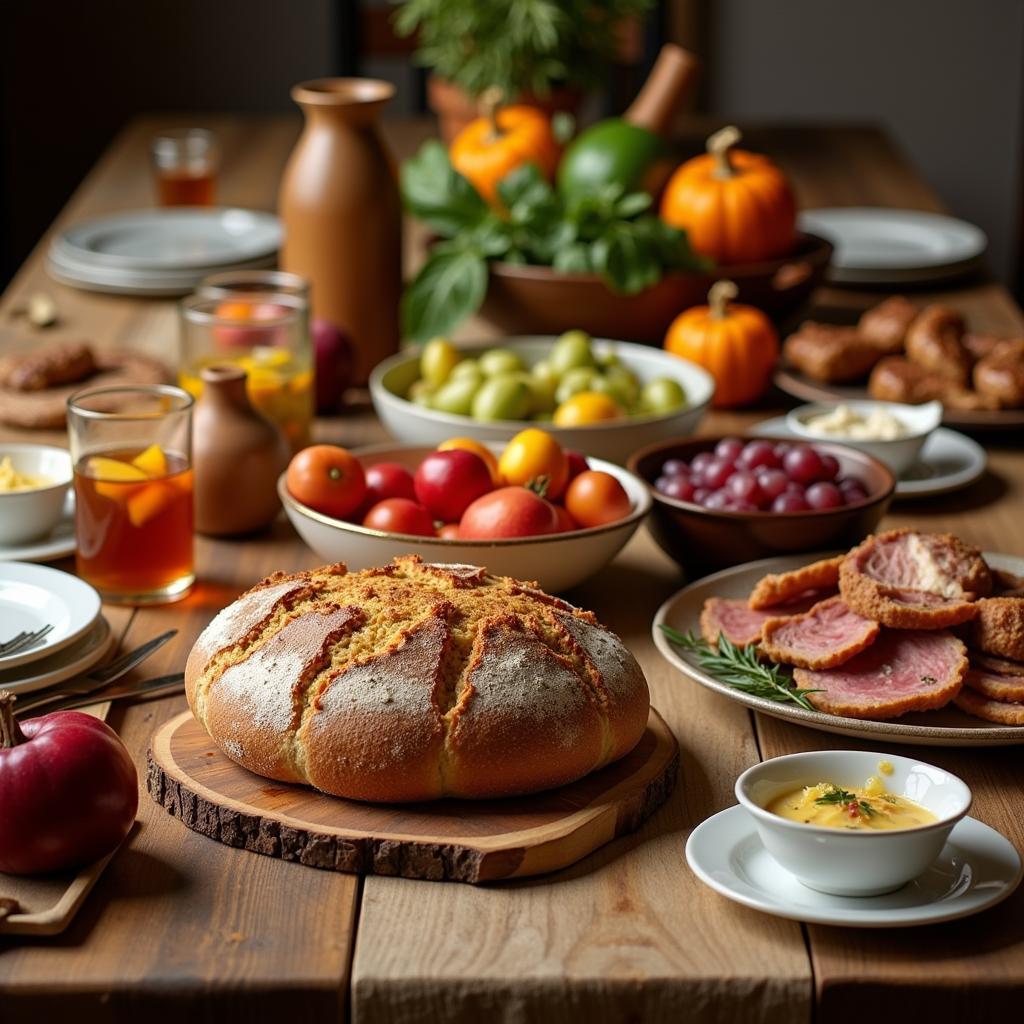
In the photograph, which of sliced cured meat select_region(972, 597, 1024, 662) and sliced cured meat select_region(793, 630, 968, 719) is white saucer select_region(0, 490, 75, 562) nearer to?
sliced cured meat select_region(793, 630, 968, 719)

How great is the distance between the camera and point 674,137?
3852 mm

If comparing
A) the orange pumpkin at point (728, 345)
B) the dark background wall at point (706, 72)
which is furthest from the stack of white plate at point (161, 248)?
the dark background wall at point (706, 72)

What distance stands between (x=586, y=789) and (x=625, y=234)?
1.27 meters

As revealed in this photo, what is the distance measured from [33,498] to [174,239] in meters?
1.40

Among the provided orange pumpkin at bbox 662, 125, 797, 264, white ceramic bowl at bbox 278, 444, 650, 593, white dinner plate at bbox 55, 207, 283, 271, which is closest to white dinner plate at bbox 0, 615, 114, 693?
white ceramic bowl at bbox 278, 444, 650, 593

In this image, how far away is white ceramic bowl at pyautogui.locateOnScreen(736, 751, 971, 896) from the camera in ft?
3.32

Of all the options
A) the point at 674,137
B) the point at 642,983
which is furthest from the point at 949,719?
the point at 674,137

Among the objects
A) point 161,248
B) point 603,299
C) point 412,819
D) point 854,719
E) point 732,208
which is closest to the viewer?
point 412,819

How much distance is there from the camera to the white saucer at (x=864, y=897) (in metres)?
1.02

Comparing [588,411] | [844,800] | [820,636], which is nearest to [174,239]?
[588,411]

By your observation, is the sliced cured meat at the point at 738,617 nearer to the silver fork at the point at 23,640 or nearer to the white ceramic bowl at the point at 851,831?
the white ceramic bowl at the point at 851,831

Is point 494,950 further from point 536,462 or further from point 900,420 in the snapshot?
point 900,420

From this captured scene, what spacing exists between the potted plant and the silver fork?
1.91m

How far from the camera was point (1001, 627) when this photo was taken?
1.31 m
